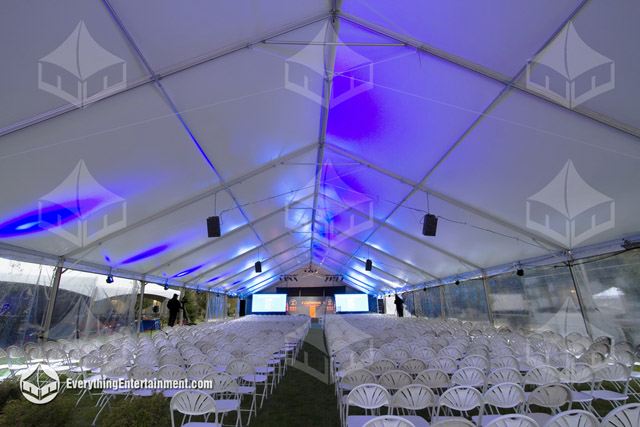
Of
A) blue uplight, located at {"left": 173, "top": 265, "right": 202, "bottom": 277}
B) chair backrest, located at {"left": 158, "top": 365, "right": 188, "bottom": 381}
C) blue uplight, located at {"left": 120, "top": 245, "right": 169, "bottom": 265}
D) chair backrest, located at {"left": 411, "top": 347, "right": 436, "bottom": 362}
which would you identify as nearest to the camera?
chair backrest, located at {"left": 158, "top": 365, "right": 188, "bottom": 381}

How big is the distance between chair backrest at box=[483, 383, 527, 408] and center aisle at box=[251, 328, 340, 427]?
2.16 metres

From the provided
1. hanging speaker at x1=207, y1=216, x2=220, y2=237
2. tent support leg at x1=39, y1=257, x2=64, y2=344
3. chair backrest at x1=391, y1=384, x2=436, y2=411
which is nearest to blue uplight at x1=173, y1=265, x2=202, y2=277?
tent support leg at x1=39, y1=257, x2=64, y2=344

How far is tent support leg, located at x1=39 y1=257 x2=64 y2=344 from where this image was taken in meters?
7.71

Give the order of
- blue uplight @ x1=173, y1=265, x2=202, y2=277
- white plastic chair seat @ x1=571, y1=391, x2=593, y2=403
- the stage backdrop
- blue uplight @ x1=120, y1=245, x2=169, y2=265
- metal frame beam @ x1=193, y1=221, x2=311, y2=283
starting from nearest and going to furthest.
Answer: white plastic chair seat @ x1=571, y1=391, x2=593, y2=403
blue uplight @ x1=120, y1=245, x2=169, y2=265
blue uplight @ x1=173, y1=265, x2=202, y2=277
metal frame beam @ x1=193, y1=221, x2=311, y2=283
the stage backdrop

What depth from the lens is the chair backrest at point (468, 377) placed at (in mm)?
3838

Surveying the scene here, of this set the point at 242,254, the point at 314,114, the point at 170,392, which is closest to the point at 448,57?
the point at 314,114

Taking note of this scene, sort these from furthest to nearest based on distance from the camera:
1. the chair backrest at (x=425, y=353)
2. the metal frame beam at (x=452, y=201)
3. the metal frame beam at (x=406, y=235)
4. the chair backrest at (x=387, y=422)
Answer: the metal frame beam at (x=406, y=235), the metal frame beam at (x=452, y=201), the chair backrest at (x=425, y=353), the chair backrest at (x=387, y=422)

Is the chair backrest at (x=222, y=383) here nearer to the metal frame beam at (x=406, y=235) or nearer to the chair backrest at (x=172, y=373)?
the chair backrest at (x=172, y=373)

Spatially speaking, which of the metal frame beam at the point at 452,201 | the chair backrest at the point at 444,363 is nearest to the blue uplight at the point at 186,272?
the metal frame beam at the point at 452,201

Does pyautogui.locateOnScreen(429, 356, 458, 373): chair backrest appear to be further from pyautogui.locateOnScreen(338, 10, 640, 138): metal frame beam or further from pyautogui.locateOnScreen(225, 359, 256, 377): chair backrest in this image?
pyautogui.locateOnScreen(338, 10, 640, 138): metal frame beam

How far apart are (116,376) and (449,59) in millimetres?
7226

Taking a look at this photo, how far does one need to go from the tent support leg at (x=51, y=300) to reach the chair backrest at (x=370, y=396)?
898cm

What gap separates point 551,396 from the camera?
10.8 feet

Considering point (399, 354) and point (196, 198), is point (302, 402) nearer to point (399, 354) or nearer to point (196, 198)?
point (399, 354)
